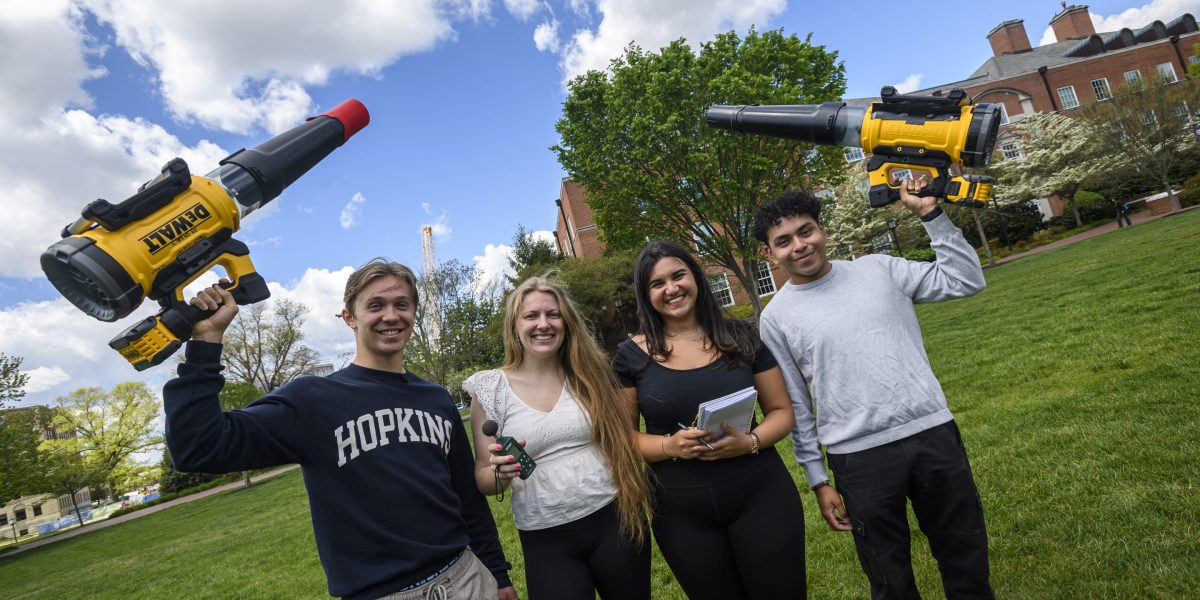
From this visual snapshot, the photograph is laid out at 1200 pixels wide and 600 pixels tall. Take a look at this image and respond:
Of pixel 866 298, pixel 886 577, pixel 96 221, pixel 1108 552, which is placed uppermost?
pixel 96 221

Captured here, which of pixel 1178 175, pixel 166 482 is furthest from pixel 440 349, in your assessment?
pixel 1178 175

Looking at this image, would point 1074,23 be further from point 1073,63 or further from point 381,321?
point 381,321

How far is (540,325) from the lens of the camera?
8.72 ft

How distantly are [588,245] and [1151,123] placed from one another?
2609 cm

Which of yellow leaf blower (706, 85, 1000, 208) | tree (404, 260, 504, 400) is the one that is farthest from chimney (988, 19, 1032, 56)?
yellow leaf blower (706, 85, 1000, 208)

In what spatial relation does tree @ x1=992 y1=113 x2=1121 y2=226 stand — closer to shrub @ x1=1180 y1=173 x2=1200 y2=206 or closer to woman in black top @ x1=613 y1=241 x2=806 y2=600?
shrub @ x1=1180 y1=173 x2=1200 y2=206

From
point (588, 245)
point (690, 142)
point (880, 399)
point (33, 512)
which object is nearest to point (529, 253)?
point (588, 245)

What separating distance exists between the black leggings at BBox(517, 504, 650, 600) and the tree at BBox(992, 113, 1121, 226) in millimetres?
33944

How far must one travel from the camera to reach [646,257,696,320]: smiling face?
2.67 m

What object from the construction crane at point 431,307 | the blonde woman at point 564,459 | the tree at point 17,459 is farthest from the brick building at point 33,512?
the blonde woman at point 564,459

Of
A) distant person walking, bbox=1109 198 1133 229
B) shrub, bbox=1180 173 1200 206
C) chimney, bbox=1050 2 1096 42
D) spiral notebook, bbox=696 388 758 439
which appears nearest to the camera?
spiral notebook, bbox=696 388 758 439

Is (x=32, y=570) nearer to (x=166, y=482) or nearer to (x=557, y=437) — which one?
(x=557, y=437)

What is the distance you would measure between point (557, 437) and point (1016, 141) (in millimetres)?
39642

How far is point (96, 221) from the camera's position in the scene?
1.68m
